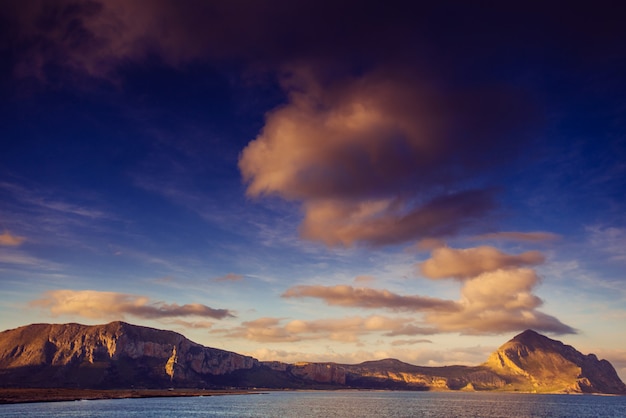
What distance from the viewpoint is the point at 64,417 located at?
199375 mm

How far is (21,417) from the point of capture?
7520 inches

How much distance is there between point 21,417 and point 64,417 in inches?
645
